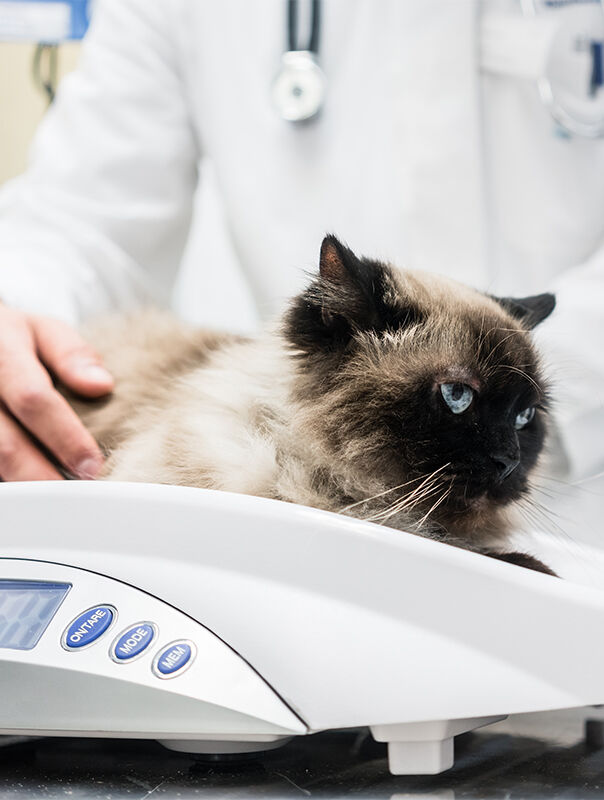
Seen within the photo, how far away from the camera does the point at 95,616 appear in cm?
57

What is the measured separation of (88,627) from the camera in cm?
57

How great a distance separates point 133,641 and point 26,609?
0.10m

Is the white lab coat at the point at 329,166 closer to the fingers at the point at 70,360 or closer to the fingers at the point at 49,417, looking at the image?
the fingers at the point at 70,360

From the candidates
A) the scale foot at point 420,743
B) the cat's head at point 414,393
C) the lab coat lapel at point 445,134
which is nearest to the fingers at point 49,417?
the cat's head at point 414,393

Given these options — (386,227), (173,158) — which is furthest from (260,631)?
(173,158)

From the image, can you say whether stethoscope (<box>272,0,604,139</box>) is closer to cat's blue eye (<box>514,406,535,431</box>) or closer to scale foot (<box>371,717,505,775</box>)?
cat's blue eye (<box>514,406,535,431</box>)

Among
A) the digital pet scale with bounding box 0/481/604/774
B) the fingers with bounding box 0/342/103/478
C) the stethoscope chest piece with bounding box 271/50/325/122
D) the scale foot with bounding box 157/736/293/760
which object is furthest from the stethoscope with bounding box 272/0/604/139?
the scale foot with bounding box 157/736/293/760

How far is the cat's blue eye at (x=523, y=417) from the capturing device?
2.52 ft

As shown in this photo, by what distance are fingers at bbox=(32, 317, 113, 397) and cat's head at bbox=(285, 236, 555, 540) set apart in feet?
1.03

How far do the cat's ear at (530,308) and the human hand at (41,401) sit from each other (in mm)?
473

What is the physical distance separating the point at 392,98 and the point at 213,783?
109 centimetres

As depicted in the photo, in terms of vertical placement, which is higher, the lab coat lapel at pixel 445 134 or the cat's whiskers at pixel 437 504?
the lab coat lapel at pixel 445 134

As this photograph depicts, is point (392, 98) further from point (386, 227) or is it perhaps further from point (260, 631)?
point (260, 631)

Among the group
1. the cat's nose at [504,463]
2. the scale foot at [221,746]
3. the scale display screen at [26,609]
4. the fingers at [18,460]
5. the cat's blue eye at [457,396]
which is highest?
the cat's blue eye at [457,396]
